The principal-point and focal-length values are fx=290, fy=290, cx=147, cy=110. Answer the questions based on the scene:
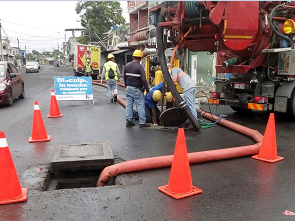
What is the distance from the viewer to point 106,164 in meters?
4.51

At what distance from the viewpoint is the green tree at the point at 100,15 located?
44.4 m

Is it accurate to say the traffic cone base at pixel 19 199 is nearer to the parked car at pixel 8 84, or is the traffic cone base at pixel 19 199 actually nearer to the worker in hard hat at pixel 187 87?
the worker in hard hat at pixel 187 87

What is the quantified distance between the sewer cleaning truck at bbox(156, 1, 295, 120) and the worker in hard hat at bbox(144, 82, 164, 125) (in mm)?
921

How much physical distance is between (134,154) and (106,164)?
714 millimetres

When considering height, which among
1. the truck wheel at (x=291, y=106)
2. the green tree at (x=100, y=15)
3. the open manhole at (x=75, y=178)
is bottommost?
the open manhole at (x=75, y=178)

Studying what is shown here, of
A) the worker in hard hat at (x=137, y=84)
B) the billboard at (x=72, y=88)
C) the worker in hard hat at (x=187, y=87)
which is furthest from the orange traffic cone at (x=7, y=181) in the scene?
the billboard at (x=72, y=88)

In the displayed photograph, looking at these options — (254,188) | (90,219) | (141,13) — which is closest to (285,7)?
(254,188)

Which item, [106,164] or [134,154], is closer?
[106,164]

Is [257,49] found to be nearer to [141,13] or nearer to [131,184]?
[131,184]

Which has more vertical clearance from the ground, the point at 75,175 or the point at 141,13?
the point at 141,13

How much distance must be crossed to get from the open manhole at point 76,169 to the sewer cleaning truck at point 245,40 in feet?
8.75

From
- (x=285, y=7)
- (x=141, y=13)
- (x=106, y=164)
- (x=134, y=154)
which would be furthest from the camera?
(x=141, y=13)

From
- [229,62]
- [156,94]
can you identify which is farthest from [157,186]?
[229,62]

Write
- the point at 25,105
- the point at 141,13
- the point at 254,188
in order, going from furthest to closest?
the point at 141,13, the point at 25,105, the point at 254,188
